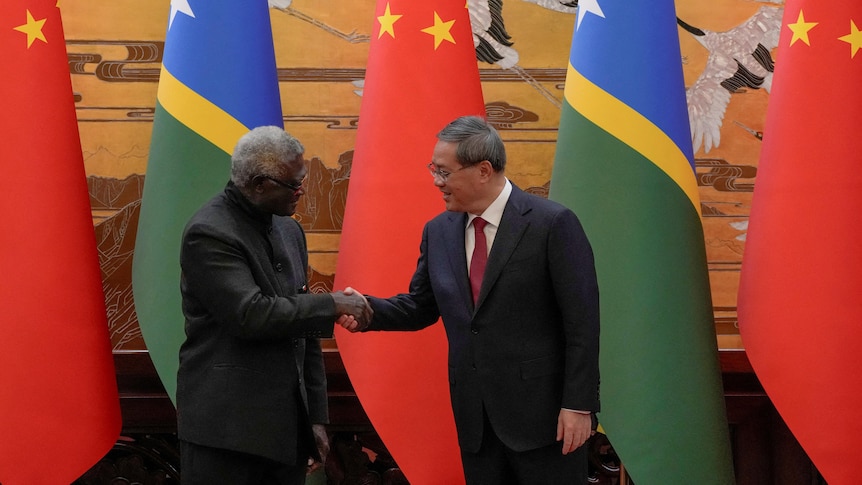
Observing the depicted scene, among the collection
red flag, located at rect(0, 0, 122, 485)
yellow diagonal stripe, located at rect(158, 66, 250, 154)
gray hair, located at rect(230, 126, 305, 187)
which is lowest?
red flag, located at rect(0, 0, 122, 485)

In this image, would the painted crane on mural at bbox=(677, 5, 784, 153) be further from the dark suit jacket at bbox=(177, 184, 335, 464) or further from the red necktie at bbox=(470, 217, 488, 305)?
the dark suit jacket at bbox=(177, 184, 335, 464)

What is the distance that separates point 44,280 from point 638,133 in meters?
1.94

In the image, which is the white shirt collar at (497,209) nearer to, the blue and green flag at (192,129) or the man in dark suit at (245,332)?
the man in dark suit at (245,332)

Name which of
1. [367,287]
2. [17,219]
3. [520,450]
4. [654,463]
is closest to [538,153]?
[367,287]

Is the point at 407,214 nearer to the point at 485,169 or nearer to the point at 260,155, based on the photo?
the point at 485,169

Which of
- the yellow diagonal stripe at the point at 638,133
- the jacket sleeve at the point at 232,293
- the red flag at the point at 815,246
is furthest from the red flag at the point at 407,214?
the red flag at the point at 815,246

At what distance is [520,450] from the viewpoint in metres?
1.99

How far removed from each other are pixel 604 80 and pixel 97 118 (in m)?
1.93

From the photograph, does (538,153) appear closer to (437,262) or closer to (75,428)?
(437,262)

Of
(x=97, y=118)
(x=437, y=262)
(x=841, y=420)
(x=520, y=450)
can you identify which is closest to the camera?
→ (x=520, y=450)

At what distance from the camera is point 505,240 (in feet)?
6.68

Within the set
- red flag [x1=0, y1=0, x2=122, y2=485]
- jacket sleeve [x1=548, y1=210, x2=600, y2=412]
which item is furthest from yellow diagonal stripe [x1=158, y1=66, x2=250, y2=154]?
jacket sleeve [x1=548, y1=210, x2=600, y2=412]

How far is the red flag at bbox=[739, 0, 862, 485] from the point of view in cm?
256

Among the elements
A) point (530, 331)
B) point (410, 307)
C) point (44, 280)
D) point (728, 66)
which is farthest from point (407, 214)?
point (728, 66)
